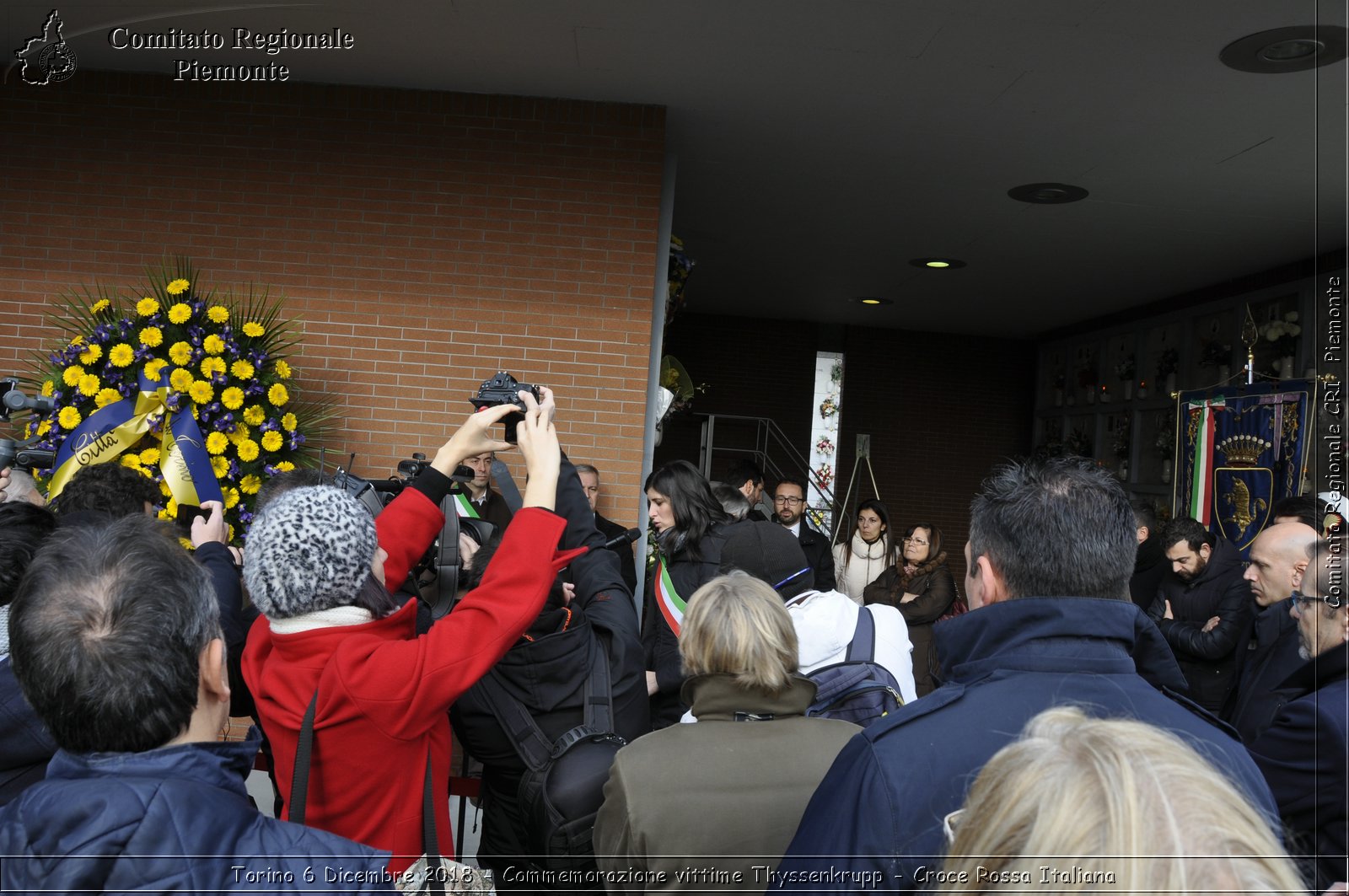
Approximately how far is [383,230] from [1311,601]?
5574 mm

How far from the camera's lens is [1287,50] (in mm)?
4992

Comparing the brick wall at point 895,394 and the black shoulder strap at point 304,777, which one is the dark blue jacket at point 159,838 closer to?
the black shoulder strap at point 304,777

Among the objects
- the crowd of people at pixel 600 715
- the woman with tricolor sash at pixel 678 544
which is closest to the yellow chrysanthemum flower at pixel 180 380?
the crowd of people at pixel 600 715

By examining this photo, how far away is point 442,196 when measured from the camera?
643 centimetres

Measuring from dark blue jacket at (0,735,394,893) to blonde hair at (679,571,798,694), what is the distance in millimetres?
969

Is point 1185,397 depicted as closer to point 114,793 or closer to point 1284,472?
point 1284,472

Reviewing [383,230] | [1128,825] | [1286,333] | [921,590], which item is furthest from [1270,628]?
[1286,333]

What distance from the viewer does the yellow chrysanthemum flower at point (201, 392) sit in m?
5.27

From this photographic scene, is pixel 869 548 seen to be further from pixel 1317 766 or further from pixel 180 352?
pixel 1317 766

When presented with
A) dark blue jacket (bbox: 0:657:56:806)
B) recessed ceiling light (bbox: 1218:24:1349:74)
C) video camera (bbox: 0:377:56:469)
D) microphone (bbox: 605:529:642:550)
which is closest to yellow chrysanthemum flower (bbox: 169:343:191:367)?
video camera (bbox: 0:377:56:469)

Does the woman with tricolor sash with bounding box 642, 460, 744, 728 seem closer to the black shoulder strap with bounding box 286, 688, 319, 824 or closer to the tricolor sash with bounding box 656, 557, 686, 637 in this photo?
the tricolor sash with bounding box 656, 557, 686, 637

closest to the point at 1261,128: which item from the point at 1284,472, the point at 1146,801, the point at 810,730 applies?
the point at 1284,472

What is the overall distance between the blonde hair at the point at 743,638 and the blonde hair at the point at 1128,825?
4.24ft

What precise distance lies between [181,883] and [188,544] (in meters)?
4.47
